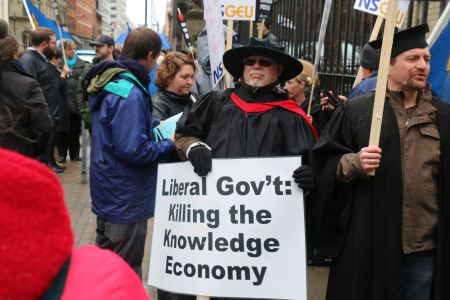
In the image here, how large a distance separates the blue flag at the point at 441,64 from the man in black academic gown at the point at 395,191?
657 mm

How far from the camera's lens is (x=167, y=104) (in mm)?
4668

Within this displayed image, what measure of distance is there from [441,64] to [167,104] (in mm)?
1995

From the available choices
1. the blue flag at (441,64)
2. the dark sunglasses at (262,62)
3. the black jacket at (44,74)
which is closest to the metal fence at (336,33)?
the blue flag at (441,64)

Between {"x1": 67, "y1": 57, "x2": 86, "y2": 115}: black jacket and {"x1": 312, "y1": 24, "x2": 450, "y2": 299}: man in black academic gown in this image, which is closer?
{"x1": 312, "y1": 24, "x2": 450, "y2": 299}: man in black academic gown

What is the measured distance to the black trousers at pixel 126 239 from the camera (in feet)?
13.0

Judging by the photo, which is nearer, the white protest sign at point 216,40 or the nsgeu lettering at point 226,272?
the nsgeu lettering at point 226,272

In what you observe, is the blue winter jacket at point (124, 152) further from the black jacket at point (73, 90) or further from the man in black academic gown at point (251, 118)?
the black jacket at point (73, 90)

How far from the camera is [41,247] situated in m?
1.00

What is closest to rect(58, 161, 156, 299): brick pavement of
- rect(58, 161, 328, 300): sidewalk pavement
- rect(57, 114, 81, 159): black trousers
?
rect(58, 161, 328, 300): sidewalk pavement

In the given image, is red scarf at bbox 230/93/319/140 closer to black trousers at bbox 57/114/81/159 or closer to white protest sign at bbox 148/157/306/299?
white protest sign at bbox 148/157/306/299

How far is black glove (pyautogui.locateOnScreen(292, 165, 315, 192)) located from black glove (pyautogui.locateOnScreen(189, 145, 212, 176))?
443mm

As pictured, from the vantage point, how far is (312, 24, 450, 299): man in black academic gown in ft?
10.1

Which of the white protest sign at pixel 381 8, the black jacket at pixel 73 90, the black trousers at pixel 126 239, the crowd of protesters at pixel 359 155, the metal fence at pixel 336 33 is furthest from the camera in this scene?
the black jacket at pixel 73 90

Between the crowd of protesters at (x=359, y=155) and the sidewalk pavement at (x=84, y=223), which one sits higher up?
the crowd of protesters at (x=359, y=155)
